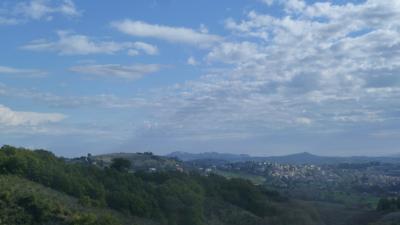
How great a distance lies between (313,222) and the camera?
63844mm

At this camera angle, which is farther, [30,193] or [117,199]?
[117,199]

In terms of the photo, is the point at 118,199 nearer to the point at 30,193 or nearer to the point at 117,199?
the point at 117,199

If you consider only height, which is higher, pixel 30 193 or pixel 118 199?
pixel 30 193

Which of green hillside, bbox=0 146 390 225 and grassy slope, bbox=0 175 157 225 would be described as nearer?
green hillside, bbox=0 146 390 225

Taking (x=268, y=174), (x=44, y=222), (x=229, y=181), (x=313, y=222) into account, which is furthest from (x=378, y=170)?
(x=44, y=222)

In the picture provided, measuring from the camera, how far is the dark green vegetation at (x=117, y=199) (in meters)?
34.8

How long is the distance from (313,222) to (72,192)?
88.9ft

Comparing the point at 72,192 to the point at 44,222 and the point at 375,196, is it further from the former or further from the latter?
the point at 375,196

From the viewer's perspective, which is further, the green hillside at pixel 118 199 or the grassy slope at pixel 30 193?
the grassy slope at pixel 30 193

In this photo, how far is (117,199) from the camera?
5384 centimetres

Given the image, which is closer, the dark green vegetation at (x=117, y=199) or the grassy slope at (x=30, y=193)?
the dark green vegetation at (x=117, y=199)

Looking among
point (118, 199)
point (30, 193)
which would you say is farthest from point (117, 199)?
point (30, 193)

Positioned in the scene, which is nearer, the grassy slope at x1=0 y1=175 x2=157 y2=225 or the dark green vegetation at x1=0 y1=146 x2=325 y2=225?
the dark green vegetation at x1=0 y1=146 x2=325 y2=225

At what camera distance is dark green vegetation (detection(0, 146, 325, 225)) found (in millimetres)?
34750
